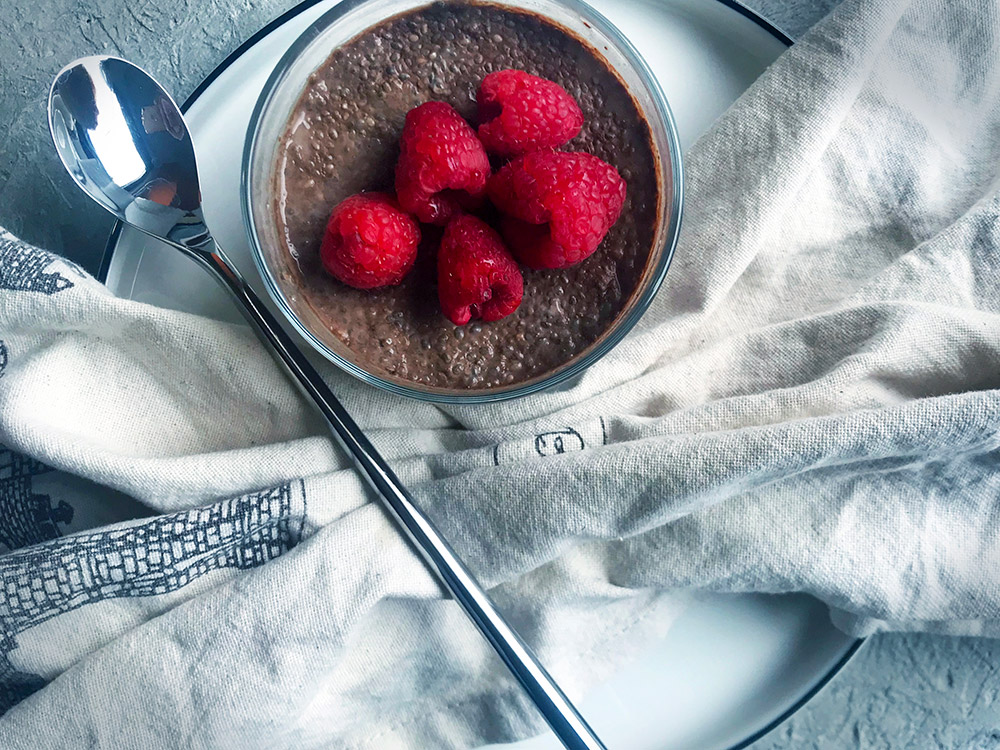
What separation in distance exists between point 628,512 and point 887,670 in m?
0.59

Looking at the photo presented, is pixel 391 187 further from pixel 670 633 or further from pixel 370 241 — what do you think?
pixel 670 633

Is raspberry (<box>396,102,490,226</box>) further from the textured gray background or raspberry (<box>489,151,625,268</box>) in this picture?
the textured gray background

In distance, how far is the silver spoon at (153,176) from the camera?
3.98ft

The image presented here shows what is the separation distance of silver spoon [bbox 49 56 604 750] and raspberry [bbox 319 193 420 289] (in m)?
0.19

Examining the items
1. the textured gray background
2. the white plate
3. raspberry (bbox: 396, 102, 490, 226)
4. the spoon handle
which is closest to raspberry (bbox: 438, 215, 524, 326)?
raspberry (bbox: 396, 102, 490, 226)

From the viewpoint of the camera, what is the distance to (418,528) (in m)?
1.18

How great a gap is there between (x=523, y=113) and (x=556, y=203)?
0.16 metres

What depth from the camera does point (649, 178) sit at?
1.23m

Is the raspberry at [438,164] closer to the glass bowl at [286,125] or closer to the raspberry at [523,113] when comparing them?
the raspberry at [523,113]

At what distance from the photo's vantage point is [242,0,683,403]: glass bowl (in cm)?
118

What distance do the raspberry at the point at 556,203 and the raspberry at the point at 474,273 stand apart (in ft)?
0.13

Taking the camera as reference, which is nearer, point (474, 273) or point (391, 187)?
point (474, 273)

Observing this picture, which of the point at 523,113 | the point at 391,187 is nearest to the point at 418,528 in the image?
the point at 391,187

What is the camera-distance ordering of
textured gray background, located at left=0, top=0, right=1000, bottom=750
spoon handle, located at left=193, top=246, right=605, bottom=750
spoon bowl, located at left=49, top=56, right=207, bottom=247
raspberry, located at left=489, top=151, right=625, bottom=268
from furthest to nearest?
1. textured gray background, located at left=0, top=0, right=1000, bottom=750
2. spoon bowl, located at left=49, top=56, right=207, bottom=247
3. spoon handle, located at left=193, top=246, right=605, bottom=750
4. raspberry, located at left=489, top=151, right=625, bottom=268
